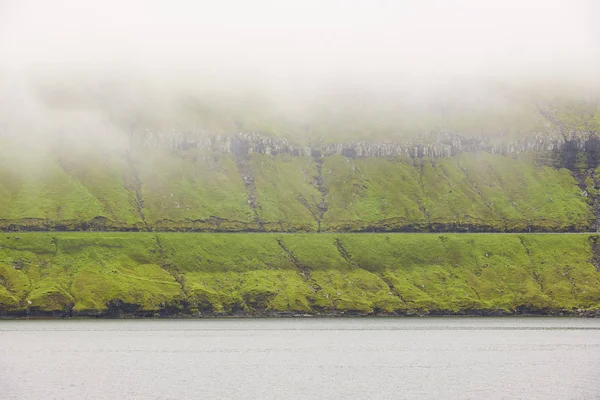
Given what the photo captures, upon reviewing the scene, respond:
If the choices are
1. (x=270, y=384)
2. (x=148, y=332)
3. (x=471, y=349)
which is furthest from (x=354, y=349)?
(x=148, y=332)

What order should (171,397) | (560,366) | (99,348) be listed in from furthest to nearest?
(99,348), (560,366), (171,397)

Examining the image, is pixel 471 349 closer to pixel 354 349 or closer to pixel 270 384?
pixel 354 349

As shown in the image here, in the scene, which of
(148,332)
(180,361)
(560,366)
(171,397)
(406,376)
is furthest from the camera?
(148,332)

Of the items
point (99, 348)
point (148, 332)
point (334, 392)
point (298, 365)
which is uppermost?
point (334, 392)

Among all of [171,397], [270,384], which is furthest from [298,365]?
[171,397]

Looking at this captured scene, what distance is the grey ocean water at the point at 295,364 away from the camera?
106562 mm

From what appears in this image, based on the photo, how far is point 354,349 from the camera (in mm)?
160000

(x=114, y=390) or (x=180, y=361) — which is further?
(x=180, y=361)

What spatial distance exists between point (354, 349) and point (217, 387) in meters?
55.5

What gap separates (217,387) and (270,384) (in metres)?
8.75

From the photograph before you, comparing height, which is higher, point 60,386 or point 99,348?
point 60,386

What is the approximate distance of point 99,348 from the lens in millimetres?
159750

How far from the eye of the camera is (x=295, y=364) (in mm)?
136750

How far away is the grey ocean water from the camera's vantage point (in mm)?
106562
